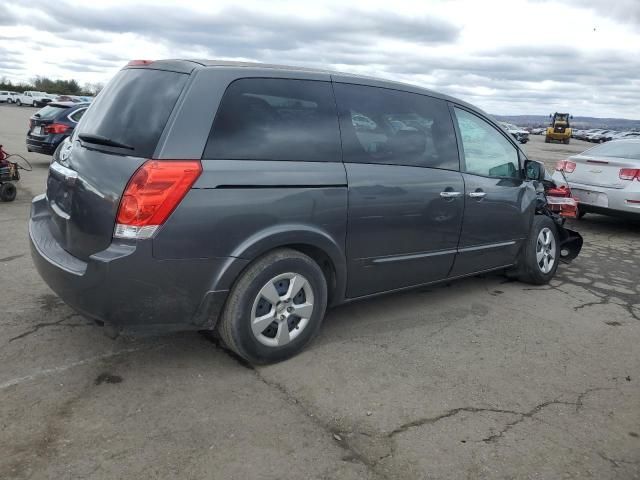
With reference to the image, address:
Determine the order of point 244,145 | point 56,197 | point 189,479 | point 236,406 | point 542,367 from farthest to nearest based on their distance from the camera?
point 542,367, point 56,197, point 244,145, point 236,406, point 189,479

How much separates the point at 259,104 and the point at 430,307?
2.33 meters

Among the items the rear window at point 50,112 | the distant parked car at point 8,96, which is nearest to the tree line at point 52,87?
the distant parked car at point 8,96

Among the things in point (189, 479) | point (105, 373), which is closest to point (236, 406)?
point (189, 479)

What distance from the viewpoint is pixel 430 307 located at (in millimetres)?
4832

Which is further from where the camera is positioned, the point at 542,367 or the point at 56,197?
the point at 542,367

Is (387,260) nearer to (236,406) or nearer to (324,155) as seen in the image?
(324,155)

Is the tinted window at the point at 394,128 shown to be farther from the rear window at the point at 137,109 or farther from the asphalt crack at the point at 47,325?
the asphalt crack at the point at 47,325

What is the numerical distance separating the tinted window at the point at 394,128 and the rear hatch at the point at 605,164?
15.6 feet

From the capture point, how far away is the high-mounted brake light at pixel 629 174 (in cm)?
801

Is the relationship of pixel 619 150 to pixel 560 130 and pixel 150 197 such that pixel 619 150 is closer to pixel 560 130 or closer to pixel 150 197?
pixel 150 197

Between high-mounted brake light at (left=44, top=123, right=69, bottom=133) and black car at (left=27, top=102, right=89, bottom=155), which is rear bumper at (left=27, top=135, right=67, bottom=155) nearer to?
black car at (left=27, top=102, right=89, bottom=155)

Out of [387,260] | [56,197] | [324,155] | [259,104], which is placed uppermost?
[259,104]

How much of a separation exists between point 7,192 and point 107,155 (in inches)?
240

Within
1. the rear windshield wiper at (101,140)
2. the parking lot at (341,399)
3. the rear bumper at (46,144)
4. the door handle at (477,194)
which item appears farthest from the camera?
the rear bumper at (46,144)
